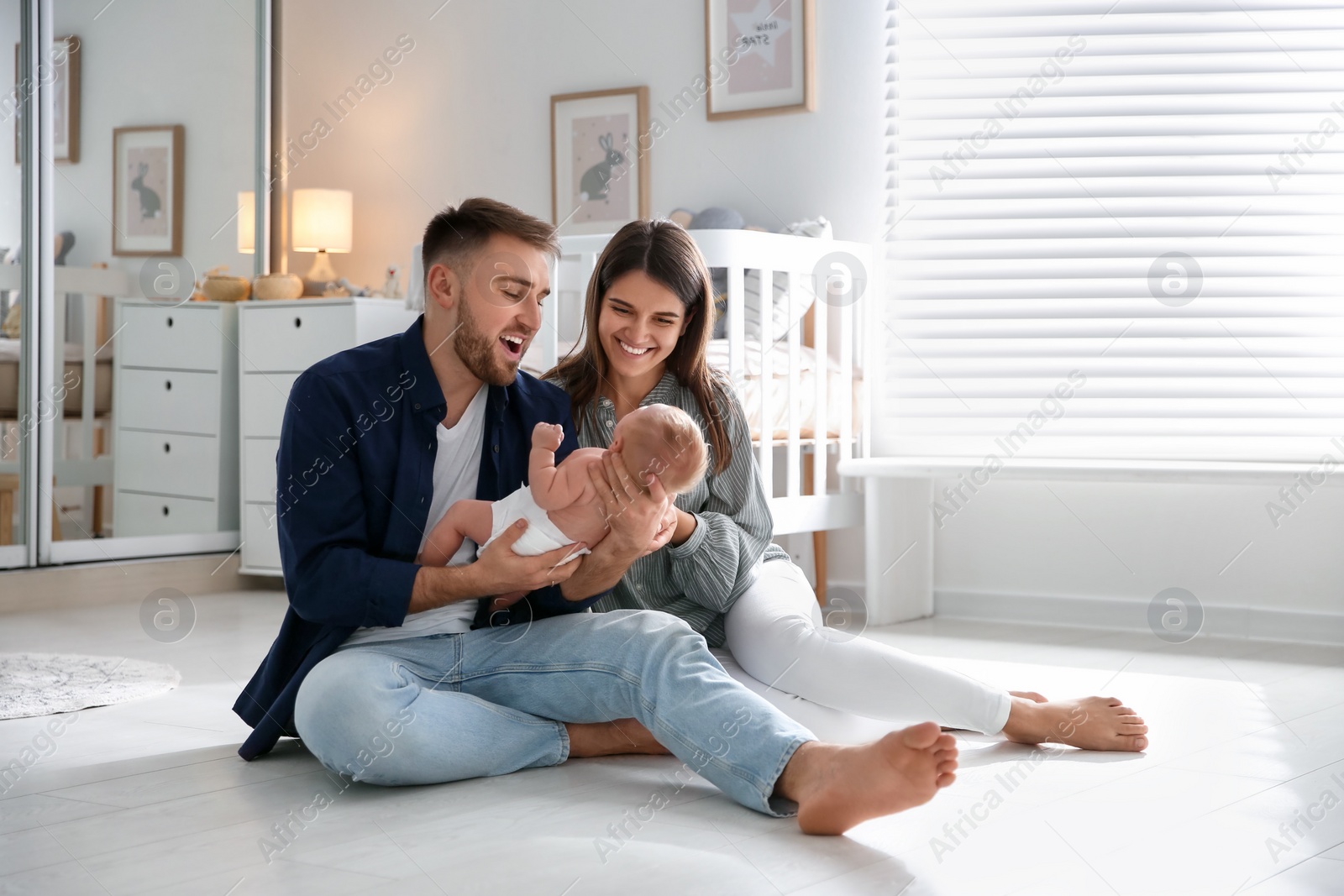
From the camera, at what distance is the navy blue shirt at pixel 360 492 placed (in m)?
1.44

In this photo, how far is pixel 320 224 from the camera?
404 centimetres

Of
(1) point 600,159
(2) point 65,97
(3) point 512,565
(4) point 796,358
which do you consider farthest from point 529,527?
(2) point 65,97

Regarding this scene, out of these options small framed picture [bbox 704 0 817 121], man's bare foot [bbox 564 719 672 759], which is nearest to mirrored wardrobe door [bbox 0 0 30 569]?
small framed picture [bbox 704 0 817 121]

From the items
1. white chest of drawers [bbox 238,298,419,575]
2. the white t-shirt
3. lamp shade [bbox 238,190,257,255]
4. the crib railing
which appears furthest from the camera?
lamp shade [bbox 238,190,257,255]

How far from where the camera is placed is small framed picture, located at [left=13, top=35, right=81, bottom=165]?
3.32 m

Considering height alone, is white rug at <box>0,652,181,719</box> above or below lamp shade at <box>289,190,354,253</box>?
below

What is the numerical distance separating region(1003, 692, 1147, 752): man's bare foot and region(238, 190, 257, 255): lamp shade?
3.11 meters

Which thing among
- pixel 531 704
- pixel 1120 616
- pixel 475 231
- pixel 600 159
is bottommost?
pixel 1120 616

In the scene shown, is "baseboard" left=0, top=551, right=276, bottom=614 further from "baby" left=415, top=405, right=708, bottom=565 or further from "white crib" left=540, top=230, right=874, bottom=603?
"baby" left=415, top=405, right=708, bottom=565

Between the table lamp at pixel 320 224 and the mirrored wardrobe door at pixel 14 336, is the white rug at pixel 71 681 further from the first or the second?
the table lamp at pixel 320 224

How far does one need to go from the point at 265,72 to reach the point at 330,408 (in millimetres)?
3031

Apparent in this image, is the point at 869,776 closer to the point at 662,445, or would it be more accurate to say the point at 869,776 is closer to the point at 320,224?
the point at 662,445

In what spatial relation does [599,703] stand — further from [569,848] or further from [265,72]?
[265,72]

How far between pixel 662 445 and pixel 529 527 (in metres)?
0.18
